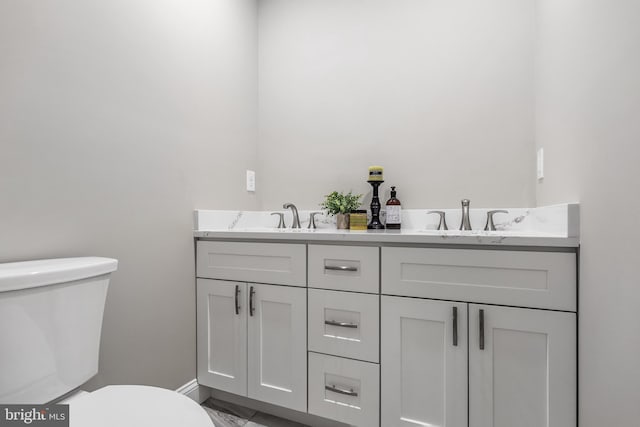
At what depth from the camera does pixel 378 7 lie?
182 cm

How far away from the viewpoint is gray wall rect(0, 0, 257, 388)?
Result: 40.2 inches

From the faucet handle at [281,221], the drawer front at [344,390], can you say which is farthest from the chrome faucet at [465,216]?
the faucet handle at [281,221]

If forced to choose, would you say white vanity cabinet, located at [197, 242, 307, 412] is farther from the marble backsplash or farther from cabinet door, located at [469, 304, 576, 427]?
cabinet door, located at [469, 304, 576, 427]

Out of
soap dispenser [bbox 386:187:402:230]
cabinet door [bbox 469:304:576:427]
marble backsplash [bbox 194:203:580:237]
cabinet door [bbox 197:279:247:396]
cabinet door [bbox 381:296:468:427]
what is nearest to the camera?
cabinet door [bbox 469:304:576:427]

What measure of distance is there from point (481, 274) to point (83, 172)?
4.57ft

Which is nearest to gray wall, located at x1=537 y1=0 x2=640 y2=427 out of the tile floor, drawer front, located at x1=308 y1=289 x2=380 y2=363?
drawer front, located at x1=308 y1=289 x2=380 y2=363

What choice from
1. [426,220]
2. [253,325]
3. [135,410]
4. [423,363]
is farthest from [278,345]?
[426,220]

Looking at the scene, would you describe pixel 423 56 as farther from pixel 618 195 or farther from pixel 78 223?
pixel 78 223

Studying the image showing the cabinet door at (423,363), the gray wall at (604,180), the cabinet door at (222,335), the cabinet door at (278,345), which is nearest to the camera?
the gray wall at (604,180)

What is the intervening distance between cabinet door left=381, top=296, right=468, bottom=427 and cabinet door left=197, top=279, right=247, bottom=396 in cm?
63

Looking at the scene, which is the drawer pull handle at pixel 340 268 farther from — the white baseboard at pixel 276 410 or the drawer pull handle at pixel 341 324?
the white baseboard at pixel 276 410

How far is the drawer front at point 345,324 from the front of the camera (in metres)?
1.26

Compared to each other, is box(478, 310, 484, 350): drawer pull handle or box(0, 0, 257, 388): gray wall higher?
box(0, 0, 257, 388): gray wall

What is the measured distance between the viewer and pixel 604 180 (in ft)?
2.65
